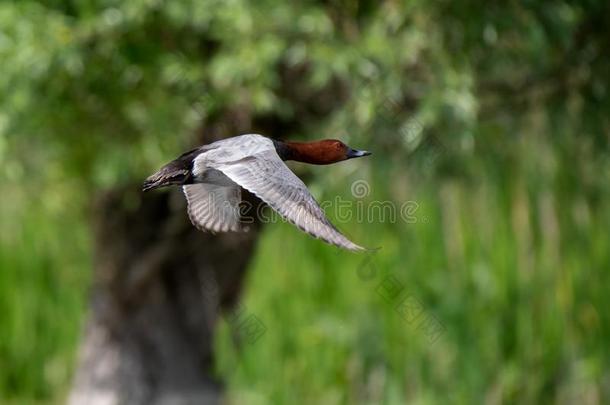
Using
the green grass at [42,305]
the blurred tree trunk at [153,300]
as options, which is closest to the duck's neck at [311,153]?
the blurred tree trunk at [153,300]

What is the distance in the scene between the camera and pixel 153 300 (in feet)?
22.2

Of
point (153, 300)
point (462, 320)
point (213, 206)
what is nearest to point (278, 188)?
point (213, 206)

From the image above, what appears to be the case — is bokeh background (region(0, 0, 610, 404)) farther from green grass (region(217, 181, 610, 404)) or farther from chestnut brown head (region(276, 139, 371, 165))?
chestnut brown head (region(276, 139, 371, 165))

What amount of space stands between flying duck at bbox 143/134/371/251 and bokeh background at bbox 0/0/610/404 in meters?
1.66

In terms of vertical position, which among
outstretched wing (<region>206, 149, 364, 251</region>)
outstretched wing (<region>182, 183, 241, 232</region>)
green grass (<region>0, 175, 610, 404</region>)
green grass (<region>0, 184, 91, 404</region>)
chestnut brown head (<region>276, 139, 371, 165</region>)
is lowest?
green grass (<region>0, 184, 91, 404</region>)

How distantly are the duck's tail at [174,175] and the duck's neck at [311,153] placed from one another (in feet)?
0.80

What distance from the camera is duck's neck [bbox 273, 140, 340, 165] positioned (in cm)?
318

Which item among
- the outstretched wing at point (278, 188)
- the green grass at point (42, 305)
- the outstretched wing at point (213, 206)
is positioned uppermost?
the outstretched wing at point (278, 188)

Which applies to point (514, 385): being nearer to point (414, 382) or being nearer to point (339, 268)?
point (414, 382)

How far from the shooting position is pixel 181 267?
22.2 feet

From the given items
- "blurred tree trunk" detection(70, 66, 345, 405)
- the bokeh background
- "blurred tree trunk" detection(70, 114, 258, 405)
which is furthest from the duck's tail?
"blurred tree trunk" detection(70, 114, 258, 405)

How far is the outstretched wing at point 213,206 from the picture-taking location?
11.7ft

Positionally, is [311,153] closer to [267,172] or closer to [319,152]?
[319,152]

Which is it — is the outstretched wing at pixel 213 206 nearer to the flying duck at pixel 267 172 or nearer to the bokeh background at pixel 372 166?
the flying duck at pixel 267 172
